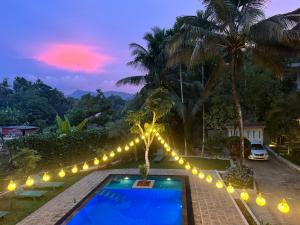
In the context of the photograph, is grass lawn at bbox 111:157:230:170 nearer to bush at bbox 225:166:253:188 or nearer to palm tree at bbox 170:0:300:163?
bush at bbox 225:166:253:188

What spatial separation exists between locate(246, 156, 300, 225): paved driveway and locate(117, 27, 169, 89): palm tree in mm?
10160

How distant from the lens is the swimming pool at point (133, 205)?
1221 centimetres

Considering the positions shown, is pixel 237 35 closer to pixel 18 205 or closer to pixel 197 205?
pixel 197 205

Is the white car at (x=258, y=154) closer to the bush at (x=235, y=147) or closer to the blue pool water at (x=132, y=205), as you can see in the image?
the bush at (x=235, y=147)

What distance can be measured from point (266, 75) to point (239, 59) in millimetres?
11381

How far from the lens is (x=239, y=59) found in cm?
1814

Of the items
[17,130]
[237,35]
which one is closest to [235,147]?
[237,35]

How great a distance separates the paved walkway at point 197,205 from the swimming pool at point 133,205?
46 cm

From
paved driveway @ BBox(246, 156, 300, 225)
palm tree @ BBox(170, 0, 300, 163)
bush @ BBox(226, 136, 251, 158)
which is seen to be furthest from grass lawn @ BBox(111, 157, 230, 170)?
palm tree @ BBox(170, 0, 300, 163)

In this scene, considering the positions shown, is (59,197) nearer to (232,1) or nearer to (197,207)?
(197,207)

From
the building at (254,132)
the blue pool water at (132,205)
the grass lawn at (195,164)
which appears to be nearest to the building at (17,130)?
the grass lawn at (195,164)

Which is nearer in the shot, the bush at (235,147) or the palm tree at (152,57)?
the bush at (235,147)

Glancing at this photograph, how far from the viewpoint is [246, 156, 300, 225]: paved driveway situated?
11.8 meters

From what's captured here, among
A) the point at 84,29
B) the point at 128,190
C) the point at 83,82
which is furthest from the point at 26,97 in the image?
the point at 128,190
